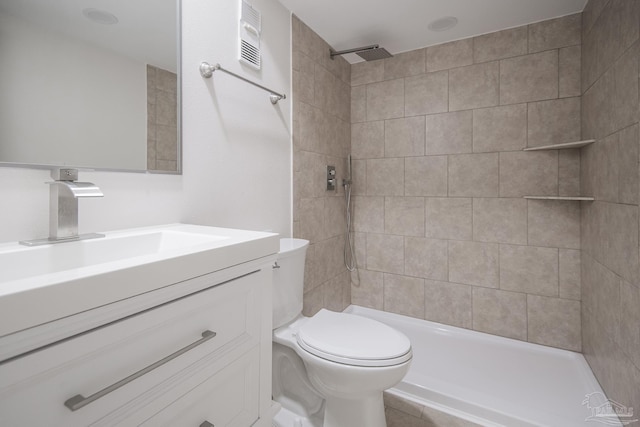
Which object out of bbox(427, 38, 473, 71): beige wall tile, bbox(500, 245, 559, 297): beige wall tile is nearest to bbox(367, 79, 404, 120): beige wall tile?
bbox(427, 38, 473, 71): beige wall tile

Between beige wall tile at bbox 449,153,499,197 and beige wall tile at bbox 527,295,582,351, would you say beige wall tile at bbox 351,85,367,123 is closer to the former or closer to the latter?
beige wall tile at bbox 449,153,499,197

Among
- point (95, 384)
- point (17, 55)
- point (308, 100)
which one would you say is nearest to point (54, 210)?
point (17, 55)

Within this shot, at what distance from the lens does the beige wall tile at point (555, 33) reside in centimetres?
200

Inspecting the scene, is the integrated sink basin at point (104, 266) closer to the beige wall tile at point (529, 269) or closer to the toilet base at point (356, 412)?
the toilet base at point (356, 412)

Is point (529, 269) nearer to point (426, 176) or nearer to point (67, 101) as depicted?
point (426, 176)

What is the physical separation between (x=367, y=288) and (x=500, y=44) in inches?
81.8

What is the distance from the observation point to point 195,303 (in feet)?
2.35

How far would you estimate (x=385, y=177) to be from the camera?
261 centimetres

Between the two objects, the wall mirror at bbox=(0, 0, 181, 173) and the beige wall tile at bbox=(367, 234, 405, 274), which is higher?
the wall mirror at bbox=(0, 0, 181, 173)

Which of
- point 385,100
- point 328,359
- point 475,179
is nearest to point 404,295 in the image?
point 475,179

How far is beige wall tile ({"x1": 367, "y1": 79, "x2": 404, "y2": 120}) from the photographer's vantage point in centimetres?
254

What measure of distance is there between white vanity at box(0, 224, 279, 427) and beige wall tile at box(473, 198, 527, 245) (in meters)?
1.86

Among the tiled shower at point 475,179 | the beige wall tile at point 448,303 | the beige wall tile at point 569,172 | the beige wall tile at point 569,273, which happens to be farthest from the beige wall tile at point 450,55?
the beige wall tile at point 448,303

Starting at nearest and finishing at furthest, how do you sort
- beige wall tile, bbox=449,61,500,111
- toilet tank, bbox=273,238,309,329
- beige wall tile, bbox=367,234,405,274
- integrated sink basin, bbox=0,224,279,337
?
integrated sink basin, bbox=0,224,279,337 < toilet tank, bbox=273,238,309,329 < beige wall tile, bbox=449,61,500,111 < beige wall tile, bbox=367,234,405,274
